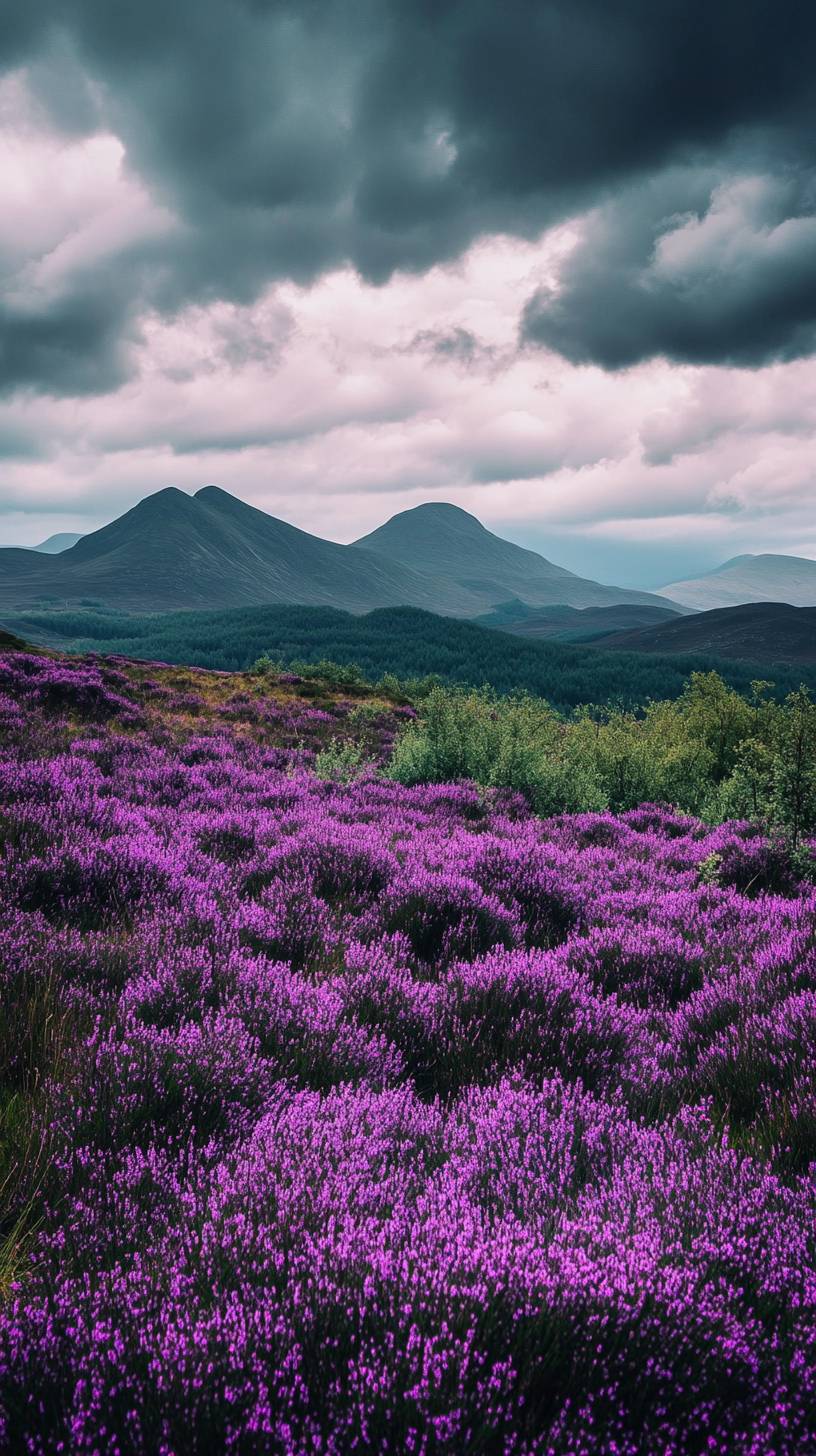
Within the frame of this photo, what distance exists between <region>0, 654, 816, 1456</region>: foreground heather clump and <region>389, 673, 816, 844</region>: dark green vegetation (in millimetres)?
2602

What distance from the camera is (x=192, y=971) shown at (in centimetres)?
354

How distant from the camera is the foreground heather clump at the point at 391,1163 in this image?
4.66ft

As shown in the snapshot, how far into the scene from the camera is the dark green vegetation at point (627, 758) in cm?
770

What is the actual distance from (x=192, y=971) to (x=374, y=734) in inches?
663

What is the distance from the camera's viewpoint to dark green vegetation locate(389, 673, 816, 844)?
25.3 ft

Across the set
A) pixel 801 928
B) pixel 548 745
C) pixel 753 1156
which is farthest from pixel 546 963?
pixel 548 745

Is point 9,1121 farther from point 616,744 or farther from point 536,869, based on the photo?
point 616,744

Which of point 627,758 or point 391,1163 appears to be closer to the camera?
point 391,1163

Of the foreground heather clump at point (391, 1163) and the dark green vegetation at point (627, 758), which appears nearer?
the foreground heather clump at point (391, 1163)

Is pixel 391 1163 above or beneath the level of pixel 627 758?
beneath

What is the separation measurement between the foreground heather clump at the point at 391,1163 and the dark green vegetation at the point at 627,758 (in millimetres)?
2602

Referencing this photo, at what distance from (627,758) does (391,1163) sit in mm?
12322

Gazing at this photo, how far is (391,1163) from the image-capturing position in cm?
237

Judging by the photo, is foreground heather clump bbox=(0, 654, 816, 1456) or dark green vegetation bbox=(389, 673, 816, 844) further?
dark green vegetation bbox=(389, 673, 816, 844)
